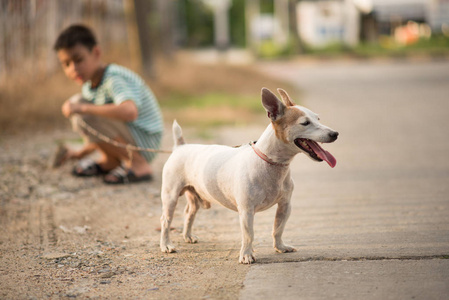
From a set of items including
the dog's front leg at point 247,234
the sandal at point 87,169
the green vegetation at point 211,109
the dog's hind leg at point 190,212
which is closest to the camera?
the dog's front leg at point 247,234

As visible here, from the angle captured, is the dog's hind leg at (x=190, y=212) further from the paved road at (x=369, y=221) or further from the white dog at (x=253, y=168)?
the paved road at (x=369, y=221)

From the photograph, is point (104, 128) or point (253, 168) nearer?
point (253, 168)

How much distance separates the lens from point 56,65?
39.4 feet

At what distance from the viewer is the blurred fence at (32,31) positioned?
10.1 m

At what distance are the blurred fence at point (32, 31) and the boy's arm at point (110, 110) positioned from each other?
4.83 m

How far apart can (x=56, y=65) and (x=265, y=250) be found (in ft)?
30.1

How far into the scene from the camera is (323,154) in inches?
139

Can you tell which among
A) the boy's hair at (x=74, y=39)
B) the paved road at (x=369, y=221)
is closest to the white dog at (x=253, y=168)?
the paved road at (x=369, y=221)

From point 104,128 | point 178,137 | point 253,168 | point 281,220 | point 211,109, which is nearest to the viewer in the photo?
point 253,168

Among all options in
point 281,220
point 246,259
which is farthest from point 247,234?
point 281,220

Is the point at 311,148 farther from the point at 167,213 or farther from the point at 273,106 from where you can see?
the point at 167,213

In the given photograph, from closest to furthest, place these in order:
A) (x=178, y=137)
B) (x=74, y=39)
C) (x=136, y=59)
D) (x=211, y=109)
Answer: (x=178, y=137) → (x=74, y=39) → (x=211, y=109) → (x=136, y=59)

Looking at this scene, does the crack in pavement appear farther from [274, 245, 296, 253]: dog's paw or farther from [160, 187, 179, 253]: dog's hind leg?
[160, 187, 179, 253]: dog's hind leg

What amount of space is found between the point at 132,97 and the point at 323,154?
2.79 meters
